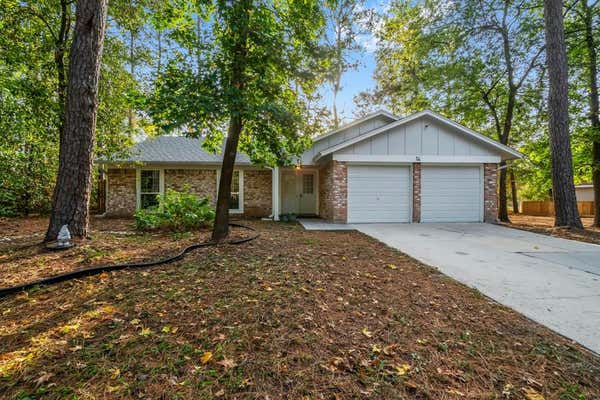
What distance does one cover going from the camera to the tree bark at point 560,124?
337 inches

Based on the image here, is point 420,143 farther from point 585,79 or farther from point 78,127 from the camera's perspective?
point 78,127

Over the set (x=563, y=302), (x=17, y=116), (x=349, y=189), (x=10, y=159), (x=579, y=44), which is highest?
(x=579, y=44)

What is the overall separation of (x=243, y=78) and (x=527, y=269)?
6222 millimetres

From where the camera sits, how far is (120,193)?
1186 cm

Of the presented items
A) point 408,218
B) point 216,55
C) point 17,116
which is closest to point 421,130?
point 408,218

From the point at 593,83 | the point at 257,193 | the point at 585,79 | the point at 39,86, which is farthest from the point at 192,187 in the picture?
the point at 585,79

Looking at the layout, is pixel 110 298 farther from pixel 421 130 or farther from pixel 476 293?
pixel 421 130

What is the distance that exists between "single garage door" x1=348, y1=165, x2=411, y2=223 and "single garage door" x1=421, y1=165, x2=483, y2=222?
73cm

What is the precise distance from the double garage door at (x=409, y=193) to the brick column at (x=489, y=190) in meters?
0.16

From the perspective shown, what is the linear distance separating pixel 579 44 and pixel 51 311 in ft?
57.9

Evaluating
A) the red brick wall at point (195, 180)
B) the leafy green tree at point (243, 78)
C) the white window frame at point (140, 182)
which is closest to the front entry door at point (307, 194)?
the red brick wall at point (195, 180)

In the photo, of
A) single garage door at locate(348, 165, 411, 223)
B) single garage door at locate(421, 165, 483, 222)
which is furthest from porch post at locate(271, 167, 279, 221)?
single garage door at locate(421, 165, 483, 222)

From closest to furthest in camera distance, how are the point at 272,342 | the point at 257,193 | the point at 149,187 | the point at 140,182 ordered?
the point at 272,342, the point at 140,182, the point at 149,187, the point at 257,193

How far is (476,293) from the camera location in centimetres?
335
